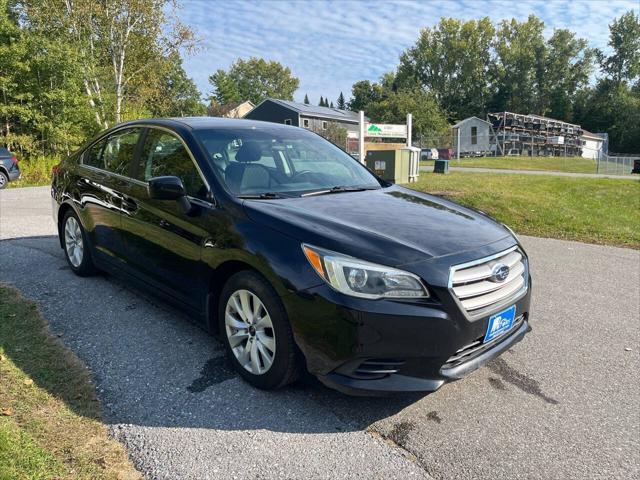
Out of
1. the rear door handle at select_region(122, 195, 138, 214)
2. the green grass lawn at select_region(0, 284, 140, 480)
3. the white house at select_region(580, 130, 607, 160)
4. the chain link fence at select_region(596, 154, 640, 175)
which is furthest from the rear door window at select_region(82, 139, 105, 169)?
the white house at select_region(580, 130, 607, 160)

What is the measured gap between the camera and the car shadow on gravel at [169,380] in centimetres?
273

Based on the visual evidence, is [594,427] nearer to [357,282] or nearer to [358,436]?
[358,436]

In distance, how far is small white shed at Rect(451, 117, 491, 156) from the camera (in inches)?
2142

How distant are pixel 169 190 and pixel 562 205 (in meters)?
10.3

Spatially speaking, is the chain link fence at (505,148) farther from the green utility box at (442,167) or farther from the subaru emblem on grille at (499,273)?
the subaru emblem on grille at (499,273)

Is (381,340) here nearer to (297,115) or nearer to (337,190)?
(337,190)

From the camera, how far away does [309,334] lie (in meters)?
2.60

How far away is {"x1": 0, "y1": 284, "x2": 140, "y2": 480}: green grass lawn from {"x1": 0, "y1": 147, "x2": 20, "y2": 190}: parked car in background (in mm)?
14618

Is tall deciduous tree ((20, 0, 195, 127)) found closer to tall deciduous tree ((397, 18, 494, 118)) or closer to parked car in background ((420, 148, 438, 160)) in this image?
parked car in background ((420, 148, 438, 160))

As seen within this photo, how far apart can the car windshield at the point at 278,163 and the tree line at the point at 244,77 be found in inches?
688

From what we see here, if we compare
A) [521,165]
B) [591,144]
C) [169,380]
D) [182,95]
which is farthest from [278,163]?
[591,144]

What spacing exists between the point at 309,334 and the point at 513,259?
1.42 m

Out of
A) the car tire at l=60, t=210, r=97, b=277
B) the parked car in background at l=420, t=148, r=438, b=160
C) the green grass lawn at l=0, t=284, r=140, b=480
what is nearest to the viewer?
the green grass lawn at l=0, t=284, r=140, b=480

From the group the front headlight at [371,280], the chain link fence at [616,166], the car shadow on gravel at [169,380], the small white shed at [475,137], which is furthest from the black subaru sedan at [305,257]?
the small white shed at [475,137]
